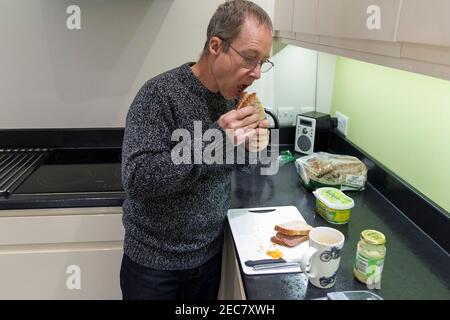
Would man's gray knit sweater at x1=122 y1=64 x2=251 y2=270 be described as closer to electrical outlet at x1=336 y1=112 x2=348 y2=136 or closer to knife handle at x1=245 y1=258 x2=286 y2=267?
knife handle at x1=245 y1=258 x2=286 y2=267

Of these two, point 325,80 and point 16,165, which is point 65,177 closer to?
point 16,165

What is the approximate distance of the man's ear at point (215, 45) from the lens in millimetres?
906

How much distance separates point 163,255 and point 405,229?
29.2 inches

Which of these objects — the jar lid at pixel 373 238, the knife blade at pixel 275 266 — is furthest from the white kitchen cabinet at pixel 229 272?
the jar lid at pixel 373 238

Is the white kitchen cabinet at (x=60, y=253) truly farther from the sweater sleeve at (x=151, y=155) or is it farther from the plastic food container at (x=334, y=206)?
the plastic food container at (x=334, y=206)

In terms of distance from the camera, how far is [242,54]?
89cm

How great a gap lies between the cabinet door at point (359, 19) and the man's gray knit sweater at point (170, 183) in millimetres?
362

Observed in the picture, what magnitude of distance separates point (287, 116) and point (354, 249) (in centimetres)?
90

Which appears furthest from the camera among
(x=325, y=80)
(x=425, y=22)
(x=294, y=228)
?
(x=325, y=80)

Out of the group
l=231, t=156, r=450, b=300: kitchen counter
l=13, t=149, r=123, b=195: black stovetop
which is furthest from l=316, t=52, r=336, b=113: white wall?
l=13, t=149, r=123, b=195: black stovetop

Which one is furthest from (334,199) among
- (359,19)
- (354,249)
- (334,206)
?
(359,19)

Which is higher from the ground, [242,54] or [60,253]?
[242,54]
